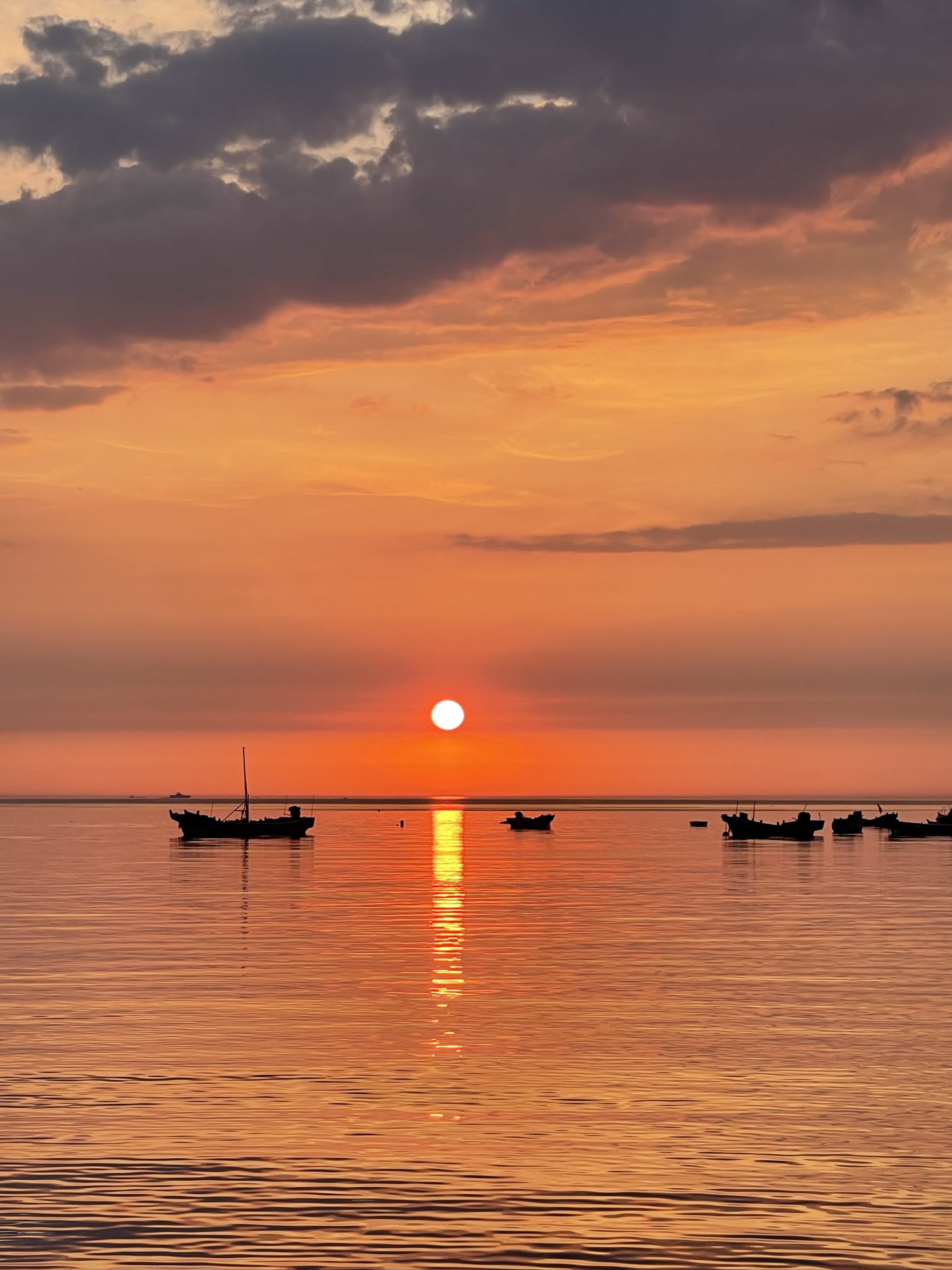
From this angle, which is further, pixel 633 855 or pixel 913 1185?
pixel 633 855

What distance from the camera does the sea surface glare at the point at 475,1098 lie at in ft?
84.7

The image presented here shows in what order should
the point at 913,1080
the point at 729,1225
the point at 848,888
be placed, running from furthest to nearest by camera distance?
the point at 848,888 → the point at 913,1080 → the point at 729,1225

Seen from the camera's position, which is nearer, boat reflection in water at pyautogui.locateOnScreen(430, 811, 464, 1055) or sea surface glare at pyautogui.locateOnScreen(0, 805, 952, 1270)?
sea surface glare at pyautogui.locateOnScreen(0, 805, 952, 1270)

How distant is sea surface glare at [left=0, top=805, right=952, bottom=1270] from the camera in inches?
1016

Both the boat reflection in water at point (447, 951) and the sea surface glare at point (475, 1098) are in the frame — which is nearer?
the sea surface glare at point (475, 1098)

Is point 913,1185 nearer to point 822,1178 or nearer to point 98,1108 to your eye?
point 822,1178

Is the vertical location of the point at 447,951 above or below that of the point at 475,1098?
above

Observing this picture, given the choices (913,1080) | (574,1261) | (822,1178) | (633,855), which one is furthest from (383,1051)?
(633,855)

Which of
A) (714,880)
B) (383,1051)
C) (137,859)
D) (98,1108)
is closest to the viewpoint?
(98,1108)

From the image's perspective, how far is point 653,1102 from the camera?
120 feet

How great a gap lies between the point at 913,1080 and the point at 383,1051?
44.4 ft

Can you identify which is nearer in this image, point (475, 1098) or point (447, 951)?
point (475, 1098)

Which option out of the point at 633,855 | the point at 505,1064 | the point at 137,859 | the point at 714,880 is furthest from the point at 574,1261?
the point at 633,855

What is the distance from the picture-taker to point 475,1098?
122ft
